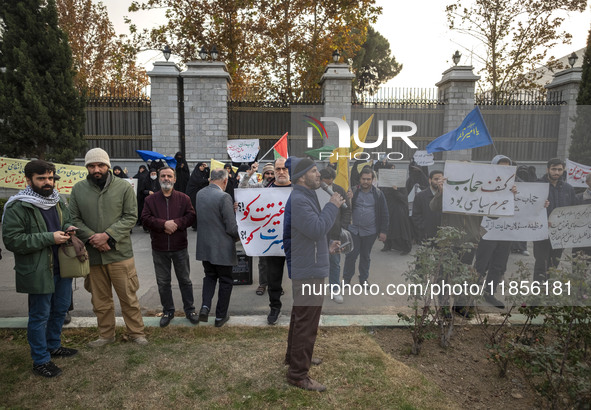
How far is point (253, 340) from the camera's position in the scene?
4258mm

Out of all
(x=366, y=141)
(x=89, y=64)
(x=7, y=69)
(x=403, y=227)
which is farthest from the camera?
(x=89, y=64)

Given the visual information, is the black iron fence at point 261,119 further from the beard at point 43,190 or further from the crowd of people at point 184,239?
the beard at point 43,190

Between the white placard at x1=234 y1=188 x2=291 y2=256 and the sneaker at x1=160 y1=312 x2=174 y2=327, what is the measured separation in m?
1.15

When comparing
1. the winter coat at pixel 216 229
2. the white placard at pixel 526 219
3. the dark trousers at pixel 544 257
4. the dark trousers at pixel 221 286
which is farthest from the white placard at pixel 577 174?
the dark trousers at pixel 221 286

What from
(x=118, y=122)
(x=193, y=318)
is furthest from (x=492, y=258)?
(x=118, y=122)

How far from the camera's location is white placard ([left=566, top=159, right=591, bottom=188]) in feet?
17.4

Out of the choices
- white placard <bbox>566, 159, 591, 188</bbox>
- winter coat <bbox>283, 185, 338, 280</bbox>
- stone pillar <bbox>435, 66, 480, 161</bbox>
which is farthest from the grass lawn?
stone pillar <bbox>435, 66, 480, 161</bbox>

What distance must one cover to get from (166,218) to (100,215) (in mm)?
843

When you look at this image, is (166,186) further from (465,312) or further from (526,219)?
(526,219)

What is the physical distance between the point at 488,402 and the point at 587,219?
241cm

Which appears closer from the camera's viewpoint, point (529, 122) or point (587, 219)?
point (587, 219)

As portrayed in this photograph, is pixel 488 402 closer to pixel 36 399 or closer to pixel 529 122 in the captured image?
pixel 36 399

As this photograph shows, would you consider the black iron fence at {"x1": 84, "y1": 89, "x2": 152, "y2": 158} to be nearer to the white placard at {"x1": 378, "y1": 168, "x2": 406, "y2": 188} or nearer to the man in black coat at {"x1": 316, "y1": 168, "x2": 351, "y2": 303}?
the white placard at {"x1": 378, "y1": 168, "x2": 406, "y2": 188}

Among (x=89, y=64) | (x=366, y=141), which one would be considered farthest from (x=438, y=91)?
(x=89, y=64)
